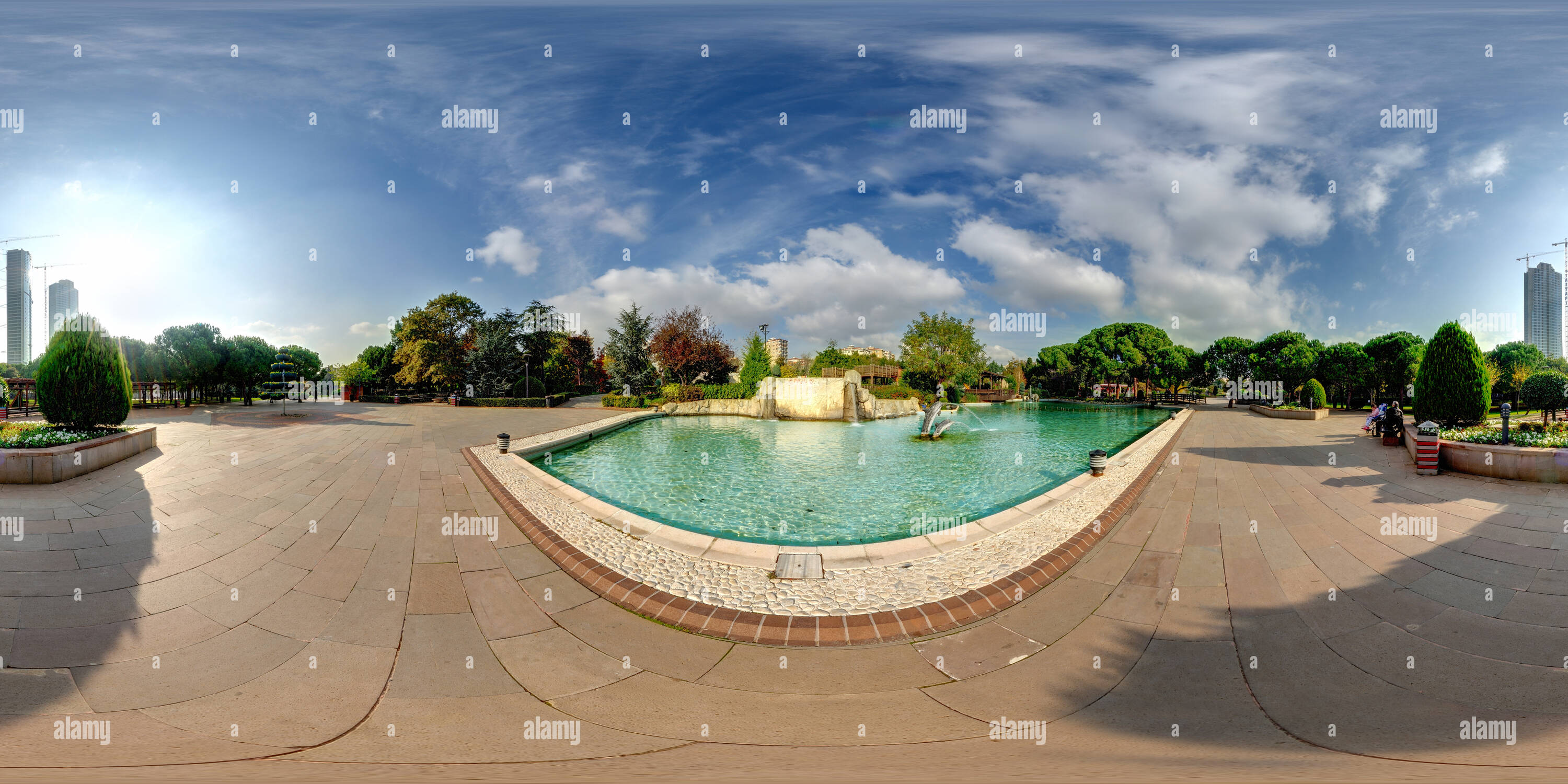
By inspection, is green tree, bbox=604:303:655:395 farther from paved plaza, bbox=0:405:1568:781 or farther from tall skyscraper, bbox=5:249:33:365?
tall skyscraper, bbox=5:249:33:365

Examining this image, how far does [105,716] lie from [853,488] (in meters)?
8.90

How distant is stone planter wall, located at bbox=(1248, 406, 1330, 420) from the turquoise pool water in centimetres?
665

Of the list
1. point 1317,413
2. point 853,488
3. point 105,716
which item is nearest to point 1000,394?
point 1317,413

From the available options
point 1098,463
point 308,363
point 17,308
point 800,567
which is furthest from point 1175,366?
point 17,308

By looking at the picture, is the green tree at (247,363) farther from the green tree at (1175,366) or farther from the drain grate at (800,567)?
the green tree at (1175,366)

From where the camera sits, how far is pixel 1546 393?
19.4m

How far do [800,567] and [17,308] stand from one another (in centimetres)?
10574

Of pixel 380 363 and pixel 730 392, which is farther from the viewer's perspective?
pixel 380 363

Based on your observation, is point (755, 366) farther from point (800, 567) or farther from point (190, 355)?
point (190, 355)

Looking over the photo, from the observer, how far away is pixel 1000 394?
47094 mm

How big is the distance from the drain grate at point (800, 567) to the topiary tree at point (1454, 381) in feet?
47.3

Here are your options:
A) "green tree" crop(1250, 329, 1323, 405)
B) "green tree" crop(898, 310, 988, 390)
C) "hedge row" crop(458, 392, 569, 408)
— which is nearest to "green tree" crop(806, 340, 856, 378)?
"green tree" crop(898, 310, 988, 390)

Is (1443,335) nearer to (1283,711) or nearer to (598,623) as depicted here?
(1283,711)

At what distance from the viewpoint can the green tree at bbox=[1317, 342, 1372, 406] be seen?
108 feet
